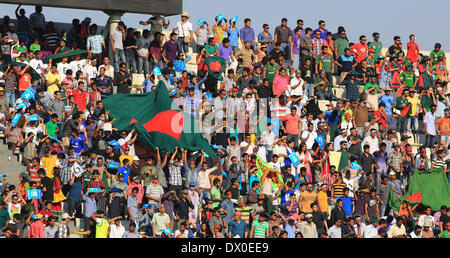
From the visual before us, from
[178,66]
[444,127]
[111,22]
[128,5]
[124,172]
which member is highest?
[128,5]

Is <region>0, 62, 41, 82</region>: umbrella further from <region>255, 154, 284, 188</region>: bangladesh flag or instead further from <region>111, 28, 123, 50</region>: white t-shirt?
<region>255, 154, 284, 188</region>: bangladesh flag

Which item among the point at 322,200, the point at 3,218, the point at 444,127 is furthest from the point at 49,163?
the point at 444,127

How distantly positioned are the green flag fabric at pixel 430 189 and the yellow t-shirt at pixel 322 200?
1.78m

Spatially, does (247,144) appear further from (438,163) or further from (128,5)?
(128,5)

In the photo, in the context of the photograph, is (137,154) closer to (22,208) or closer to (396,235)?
(22,208)

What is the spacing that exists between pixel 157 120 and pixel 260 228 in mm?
3707

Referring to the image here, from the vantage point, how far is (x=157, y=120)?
24.4 meters

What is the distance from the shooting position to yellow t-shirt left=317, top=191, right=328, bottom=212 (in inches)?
941

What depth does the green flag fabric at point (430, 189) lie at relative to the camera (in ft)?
82.2

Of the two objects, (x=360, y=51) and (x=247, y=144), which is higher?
(x=360, y=51)

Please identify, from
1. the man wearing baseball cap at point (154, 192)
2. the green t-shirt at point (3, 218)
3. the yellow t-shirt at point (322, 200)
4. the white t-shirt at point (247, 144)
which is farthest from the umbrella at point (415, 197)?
the green t-shirt at point (3, 218)

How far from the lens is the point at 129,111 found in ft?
79.5

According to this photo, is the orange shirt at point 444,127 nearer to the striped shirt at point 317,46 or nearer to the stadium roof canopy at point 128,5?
the striped shirt at point 317,46

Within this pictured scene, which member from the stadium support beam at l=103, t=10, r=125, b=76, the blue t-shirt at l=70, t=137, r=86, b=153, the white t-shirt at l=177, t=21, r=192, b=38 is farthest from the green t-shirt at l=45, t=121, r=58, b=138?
the white t-shirt at l=177, t=21, r=192, b=38
